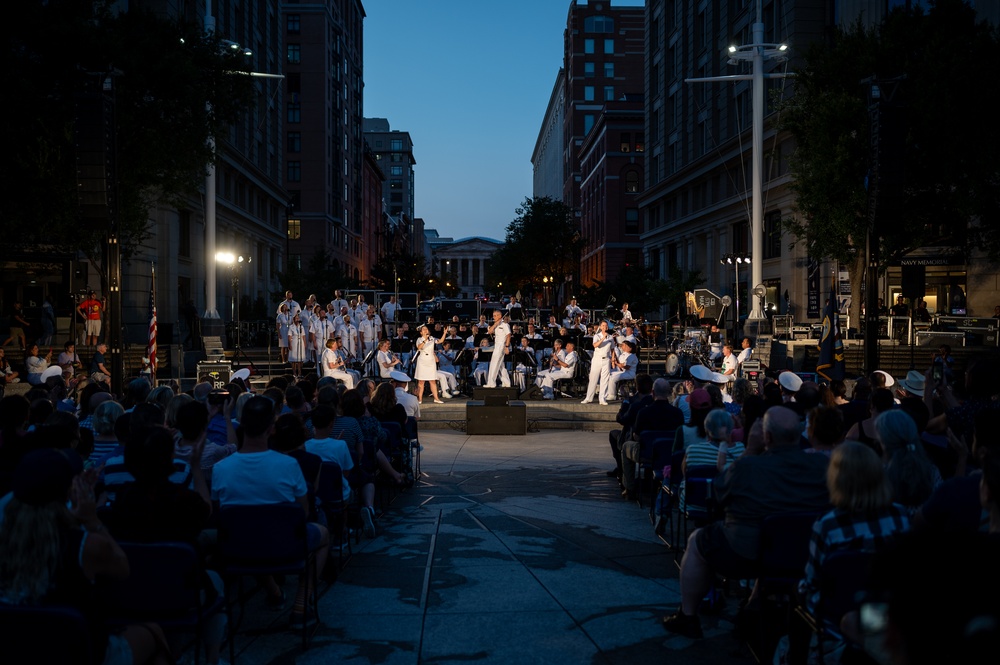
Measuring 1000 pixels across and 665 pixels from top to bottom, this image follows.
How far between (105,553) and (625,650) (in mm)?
3417

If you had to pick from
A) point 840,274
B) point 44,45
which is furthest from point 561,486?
point 840,274

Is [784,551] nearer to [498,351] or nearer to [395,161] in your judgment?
[498,351]

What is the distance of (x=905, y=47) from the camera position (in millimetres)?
25922

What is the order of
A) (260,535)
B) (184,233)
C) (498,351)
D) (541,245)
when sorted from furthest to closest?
(541,245) → (184,233) → (498,351) → (260,535)

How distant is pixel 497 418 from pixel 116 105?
10.9 m

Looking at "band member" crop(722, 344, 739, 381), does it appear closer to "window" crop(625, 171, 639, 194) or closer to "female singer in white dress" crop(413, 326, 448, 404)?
"female singer in white dress" crop(413, 326, 448, 404)

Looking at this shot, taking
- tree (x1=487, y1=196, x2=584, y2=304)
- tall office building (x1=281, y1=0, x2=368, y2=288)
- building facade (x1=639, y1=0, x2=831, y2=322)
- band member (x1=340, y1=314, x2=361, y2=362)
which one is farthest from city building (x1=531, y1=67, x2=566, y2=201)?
band member (x1=340, y1=314, x2=361, y2=362)

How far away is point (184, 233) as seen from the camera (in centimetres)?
3541

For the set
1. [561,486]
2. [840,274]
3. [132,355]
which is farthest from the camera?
[840,274]

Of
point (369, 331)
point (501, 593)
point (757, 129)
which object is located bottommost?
point (501, 593)

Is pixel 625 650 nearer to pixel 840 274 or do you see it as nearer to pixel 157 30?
pixel 157 30

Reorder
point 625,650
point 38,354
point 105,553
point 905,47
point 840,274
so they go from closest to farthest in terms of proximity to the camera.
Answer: point 105,553 → point 625,650 → point 38,354 → point 905,47 → point 840,274

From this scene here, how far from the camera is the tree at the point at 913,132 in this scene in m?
24.1

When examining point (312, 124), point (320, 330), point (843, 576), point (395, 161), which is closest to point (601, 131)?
point (312, 124)
